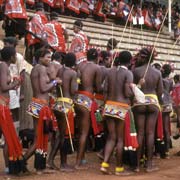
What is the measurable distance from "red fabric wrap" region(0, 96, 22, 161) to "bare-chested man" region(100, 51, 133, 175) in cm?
132

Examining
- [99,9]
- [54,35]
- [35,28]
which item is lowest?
[54,35]

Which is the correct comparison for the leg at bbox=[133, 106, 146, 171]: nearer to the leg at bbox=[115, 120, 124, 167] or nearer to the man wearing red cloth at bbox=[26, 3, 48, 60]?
the leg at bbox=[115, 120, 124, 167]

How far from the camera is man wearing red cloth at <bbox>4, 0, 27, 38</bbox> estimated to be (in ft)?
37.1

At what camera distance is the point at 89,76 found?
7613 mm

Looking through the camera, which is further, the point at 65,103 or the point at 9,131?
the point at 65,103

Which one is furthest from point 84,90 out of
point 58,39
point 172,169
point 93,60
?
point 58,39

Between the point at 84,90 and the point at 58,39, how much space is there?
419 cm

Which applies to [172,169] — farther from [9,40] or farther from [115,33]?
[115,33]

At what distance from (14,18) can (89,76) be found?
4.55 metres

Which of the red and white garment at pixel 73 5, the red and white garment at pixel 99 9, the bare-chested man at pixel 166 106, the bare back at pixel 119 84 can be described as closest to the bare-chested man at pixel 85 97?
the bare back at pixel 119 84

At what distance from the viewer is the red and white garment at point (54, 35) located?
452 inches

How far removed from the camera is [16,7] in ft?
37.9

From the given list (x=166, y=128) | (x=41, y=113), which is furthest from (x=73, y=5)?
(x=41, y=113)

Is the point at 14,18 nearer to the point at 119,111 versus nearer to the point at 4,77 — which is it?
the point at 4,77
